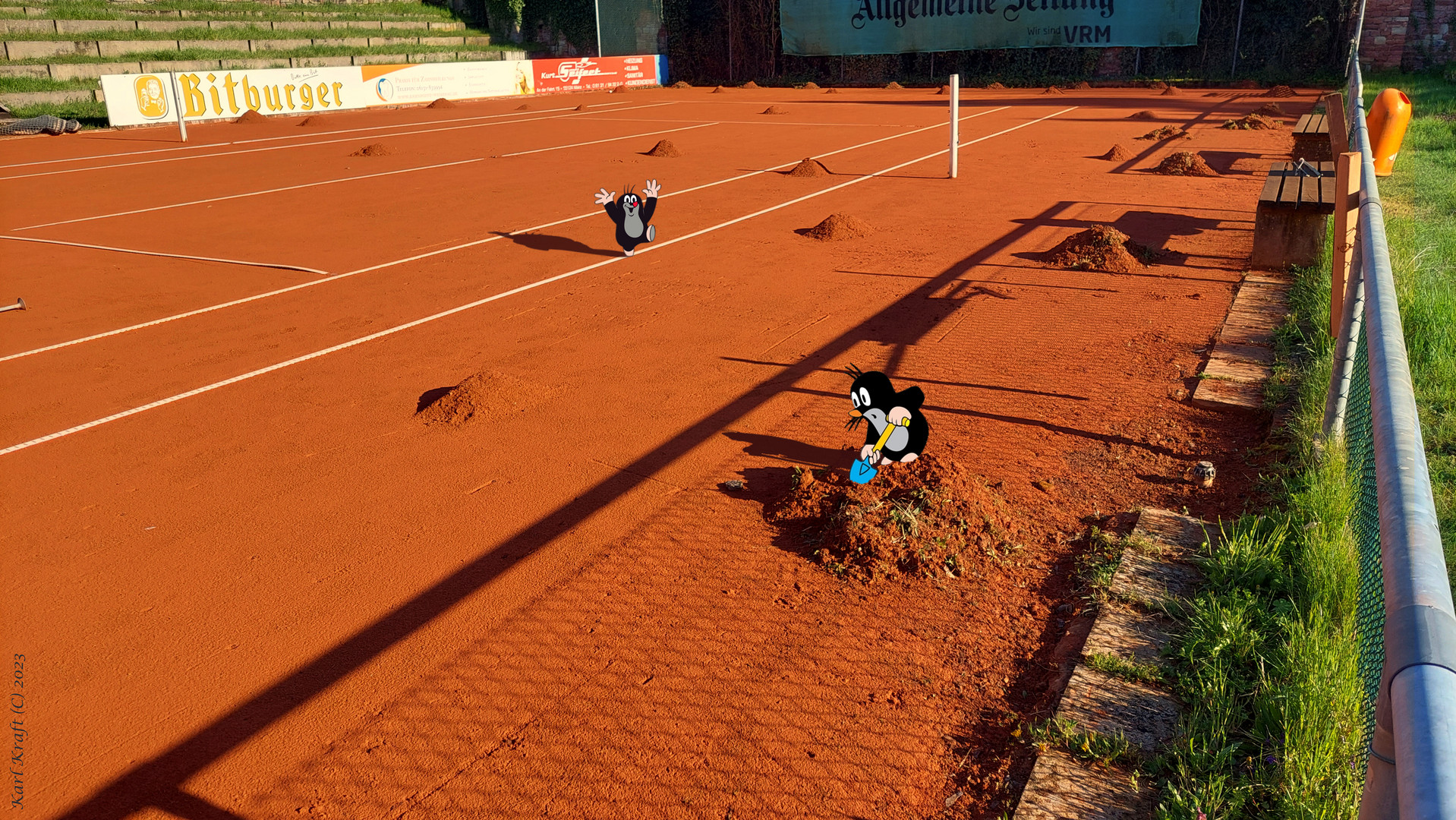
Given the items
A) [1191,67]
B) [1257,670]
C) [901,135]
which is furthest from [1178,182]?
[1191,67]

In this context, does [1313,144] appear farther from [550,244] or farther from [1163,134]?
[550,244]

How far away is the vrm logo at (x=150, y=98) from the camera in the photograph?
2956 centimetres

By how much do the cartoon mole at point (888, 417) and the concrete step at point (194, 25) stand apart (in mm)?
40025

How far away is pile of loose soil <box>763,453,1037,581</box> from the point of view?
194 inches

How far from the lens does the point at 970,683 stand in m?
4.10

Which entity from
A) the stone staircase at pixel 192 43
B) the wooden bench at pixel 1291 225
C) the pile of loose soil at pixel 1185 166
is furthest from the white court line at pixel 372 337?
the stone staircase at pixel 192 43

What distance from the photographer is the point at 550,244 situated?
41.9 feet

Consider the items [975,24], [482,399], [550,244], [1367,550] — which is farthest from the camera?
[975,24]

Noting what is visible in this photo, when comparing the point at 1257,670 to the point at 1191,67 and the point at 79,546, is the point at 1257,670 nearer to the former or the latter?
the point at 79,546

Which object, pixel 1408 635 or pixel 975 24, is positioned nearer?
pixel 1408 635

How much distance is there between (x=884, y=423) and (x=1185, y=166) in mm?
13865

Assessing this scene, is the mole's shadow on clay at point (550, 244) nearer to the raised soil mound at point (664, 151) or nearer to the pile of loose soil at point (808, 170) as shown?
the pile of loose soil at point (808, 170)

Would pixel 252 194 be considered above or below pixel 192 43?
below

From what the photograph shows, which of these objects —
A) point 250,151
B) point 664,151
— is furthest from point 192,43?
point 664,151
